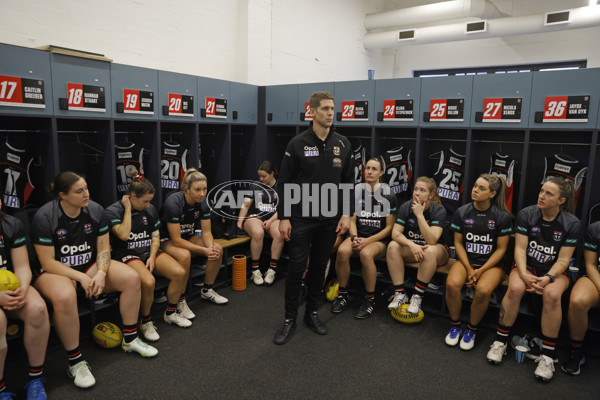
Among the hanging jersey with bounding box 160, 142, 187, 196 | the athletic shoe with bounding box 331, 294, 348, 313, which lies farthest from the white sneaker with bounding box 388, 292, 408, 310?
the hanging jersey with bounding box 160, 142, 187, 196

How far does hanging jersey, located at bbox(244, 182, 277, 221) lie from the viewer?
3.70 meters

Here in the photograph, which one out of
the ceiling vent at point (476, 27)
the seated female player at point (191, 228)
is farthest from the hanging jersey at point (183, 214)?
the ceiling vent at point (476, 27)

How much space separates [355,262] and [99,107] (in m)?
2.24

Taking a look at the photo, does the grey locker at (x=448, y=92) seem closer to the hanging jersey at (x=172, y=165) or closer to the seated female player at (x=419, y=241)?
the seated female player at (x=419, y=241)

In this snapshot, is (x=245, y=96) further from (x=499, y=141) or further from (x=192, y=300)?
(x=499, y=141)

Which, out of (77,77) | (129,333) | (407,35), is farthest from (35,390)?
(407,35)

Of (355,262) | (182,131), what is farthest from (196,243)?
(355,262)

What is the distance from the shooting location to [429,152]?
11.4 ft

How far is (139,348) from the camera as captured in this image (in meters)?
2.38

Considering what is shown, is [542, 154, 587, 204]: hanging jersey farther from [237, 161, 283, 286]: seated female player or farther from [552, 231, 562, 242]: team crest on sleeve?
[237, 161, 283, 286]: seated female player

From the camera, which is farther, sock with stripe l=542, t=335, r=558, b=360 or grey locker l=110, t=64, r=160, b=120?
grey locker l=110, t=64, r=160, b=120

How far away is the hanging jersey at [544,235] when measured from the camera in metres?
2.40

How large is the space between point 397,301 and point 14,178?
2636 mm

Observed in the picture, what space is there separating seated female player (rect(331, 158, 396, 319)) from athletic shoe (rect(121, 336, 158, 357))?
4.18 ft
